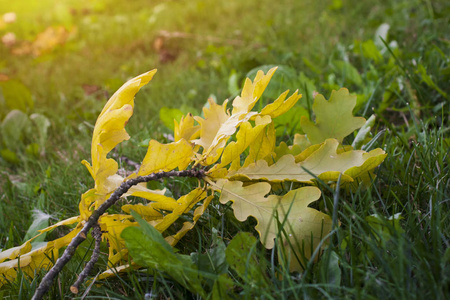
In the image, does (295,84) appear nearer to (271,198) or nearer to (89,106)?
(271,198)

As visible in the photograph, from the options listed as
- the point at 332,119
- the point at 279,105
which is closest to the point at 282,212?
the point at 279,105

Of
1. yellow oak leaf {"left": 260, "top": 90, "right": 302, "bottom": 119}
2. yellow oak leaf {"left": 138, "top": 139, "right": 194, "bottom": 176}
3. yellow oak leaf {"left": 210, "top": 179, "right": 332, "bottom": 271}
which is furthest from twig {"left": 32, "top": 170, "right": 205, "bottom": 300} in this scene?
yellow oak leaf {"left": 260, "top": 90, "right": 302, "bottom": 119}

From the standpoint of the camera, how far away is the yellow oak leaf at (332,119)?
3.67 ft

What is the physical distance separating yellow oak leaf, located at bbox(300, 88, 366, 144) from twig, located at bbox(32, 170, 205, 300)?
37cm

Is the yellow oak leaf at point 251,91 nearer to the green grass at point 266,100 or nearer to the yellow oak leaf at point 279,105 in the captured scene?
the yellow oak leaf at point 279,105

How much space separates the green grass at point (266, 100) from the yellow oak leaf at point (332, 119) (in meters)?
0.14

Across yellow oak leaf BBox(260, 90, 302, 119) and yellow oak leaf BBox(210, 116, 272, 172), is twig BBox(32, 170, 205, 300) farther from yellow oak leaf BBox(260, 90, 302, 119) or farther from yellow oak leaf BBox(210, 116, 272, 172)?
yellow oak leaf BBox(260, 90, 302, 119)

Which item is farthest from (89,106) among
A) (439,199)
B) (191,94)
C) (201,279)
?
(439,199)

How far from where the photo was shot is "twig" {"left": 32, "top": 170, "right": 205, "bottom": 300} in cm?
81

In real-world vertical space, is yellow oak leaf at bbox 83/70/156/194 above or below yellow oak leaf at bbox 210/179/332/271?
above

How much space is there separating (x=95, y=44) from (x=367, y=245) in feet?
12.7

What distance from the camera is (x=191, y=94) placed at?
2.35 meters

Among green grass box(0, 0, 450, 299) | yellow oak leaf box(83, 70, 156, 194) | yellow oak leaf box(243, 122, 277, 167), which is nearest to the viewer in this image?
green grass box(0, 0, 450, 299)

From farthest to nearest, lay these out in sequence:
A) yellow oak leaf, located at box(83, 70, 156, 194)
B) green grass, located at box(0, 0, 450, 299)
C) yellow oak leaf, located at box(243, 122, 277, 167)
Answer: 1. yellow oak leaf, located at box(243, 122, 277, 167)
2. yellow oak leaf, located at box(83, 70, 156, 194)
3. green grass, located at box(0, 0, 450, 299)
